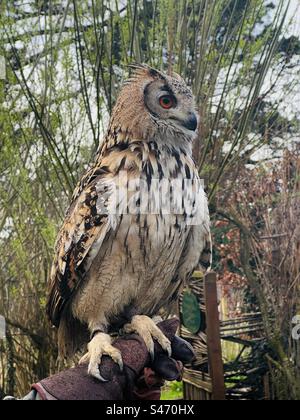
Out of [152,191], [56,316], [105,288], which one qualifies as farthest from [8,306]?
[152,191]

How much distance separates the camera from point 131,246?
877 mm

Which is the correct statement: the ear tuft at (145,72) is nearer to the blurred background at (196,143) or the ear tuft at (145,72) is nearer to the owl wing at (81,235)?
the owl wing at (81,235)

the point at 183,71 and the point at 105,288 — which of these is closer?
the point at 105,288

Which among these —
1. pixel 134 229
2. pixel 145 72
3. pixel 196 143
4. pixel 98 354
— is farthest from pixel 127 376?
pixel 196 143

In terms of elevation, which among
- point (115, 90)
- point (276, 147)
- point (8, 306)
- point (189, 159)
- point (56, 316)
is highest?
point (115, 90)

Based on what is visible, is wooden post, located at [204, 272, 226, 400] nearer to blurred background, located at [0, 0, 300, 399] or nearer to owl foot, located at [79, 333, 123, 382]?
blurred background, located at [0, 0, 300, 399]

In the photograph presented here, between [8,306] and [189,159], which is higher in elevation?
[189,159]

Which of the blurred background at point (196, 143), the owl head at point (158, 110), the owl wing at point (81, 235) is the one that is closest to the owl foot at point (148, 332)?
the owl wing at point (81, 235)

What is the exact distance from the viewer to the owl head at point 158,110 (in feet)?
3.21

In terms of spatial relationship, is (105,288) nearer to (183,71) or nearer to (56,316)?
(56,316)

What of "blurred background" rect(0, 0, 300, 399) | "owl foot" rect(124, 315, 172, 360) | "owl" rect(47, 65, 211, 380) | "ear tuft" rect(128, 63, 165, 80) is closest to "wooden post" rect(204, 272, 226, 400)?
"blurred background" rect(0, 0, 300, 399)

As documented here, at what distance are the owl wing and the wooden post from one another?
0.59 metres

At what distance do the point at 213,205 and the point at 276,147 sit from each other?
0.98 ft

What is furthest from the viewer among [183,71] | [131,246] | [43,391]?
[183,71]
